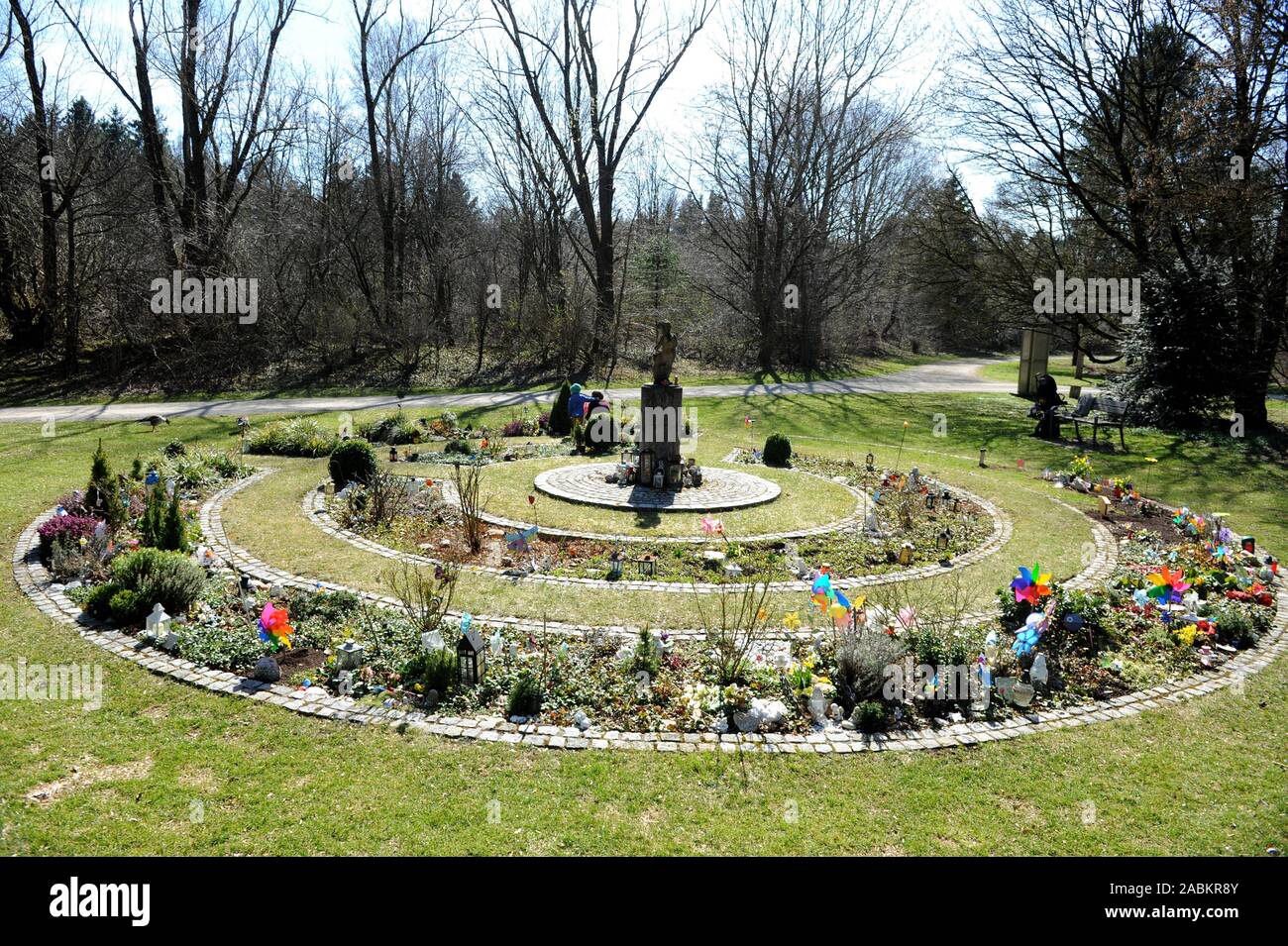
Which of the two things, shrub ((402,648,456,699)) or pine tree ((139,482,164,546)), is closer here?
shrub ((402,648,456,699))

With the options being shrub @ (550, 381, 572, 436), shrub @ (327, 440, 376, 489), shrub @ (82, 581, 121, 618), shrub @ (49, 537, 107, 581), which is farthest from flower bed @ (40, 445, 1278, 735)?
shrub @ (550, 381, 572, 436)

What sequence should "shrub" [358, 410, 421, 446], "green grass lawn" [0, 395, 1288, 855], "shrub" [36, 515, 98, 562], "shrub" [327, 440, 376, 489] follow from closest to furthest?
"green grass lawn" [0, 395, 1288, 855] < "shrub" [36, 515, 98, 562] < "shrub" [327, 440, 376, 489] < "shrub" [358, 410, 421, 446]

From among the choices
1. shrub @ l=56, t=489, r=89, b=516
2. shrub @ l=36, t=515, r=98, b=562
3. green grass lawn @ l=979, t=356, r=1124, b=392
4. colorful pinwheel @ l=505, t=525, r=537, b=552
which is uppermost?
green grass lawn @ l=979, t=356, r=1124, b=392

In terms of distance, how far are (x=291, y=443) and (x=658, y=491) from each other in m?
8.12

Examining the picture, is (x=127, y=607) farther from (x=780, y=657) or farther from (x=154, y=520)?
(x=780, y=657)

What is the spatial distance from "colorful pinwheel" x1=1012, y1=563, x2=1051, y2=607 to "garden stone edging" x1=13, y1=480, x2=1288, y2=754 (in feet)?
3.83

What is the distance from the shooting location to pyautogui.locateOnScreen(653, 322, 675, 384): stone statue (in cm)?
1224

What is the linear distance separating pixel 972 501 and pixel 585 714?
9.29m

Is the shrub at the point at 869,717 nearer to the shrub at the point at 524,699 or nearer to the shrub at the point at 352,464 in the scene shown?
the shrub at the point at 524,699

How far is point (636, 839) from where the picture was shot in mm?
4246

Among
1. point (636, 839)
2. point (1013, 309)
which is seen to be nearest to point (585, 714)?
point (636, 839)

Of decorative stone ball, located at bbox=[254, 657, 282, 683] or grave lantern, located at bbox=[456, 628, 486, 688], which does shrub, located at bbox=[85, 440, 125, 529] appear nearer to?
decorative stone ball, located at bbox=[254, 657, 282, 683]

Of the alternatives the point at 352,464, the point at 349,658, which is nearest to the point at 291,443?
the point at 352,464

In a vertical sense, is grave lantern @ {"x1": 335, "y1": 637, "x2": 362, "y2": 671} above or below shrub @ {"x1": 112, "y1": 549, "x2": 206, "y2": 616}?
below
